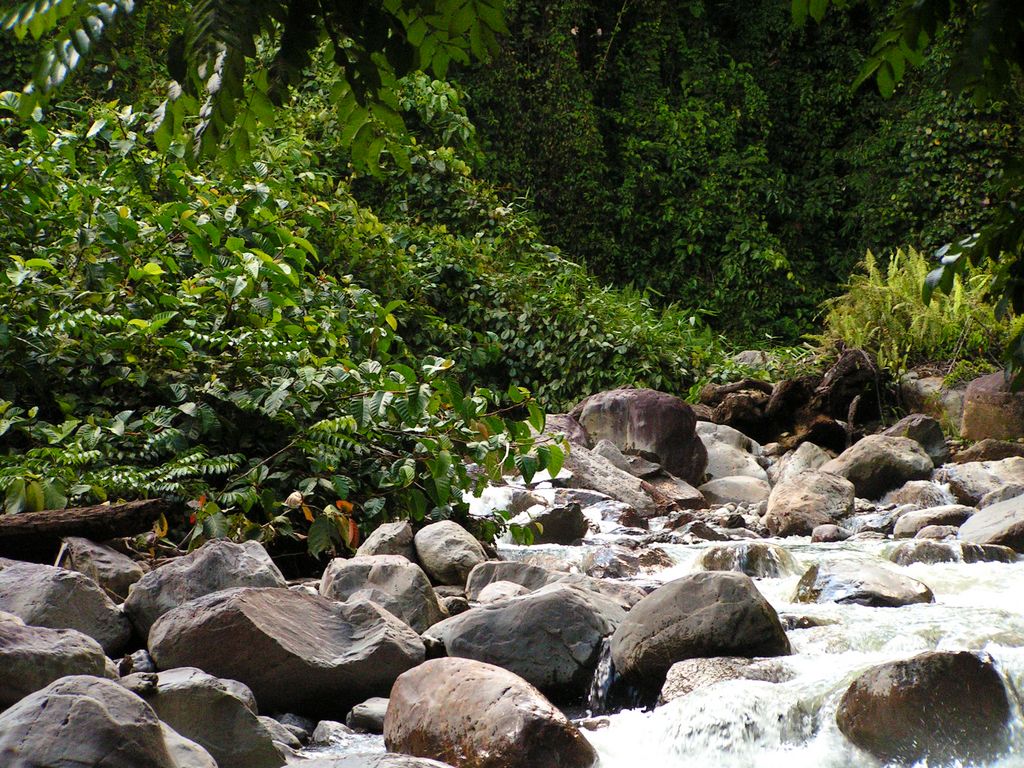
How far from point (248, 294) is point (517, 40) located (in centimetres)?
1140

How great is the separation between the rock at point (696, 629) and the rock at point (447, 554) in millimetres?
1475

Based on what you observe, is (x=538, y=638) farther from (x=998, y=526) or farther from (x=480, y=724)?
(x=998, y=526)

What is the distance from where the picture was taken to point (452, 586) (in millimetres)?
5512

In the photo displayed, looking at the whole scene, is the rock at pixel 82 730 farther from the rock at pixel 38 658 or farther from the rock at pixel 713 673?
the rock at pixel 713 673

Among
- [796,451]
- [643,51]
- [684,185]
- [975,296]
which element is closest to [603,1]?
[643,51]

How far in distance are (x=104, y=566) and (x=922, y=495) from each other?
5.85 metres

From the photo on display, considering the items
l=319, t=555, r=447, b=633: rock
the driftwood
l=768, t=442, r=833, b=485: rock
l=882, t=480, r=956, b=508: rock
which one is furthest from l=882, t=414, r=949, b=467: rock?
the driftwood

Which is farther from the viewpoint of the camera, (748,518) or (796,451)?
(796,451)

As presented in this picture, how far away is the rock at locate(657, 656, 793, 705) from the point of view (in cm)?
385

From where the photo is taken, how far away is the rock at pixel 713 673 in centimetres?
385

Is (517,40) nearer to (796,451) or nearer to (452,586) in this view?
(796,451)

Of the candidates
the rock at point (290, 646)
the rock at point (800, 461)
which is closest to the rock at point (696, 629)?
the rock at point (290, 646)

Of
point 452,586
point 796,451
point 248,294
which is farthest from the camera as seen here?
point 796,451

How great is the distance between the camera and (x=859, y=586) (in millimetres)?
4938
